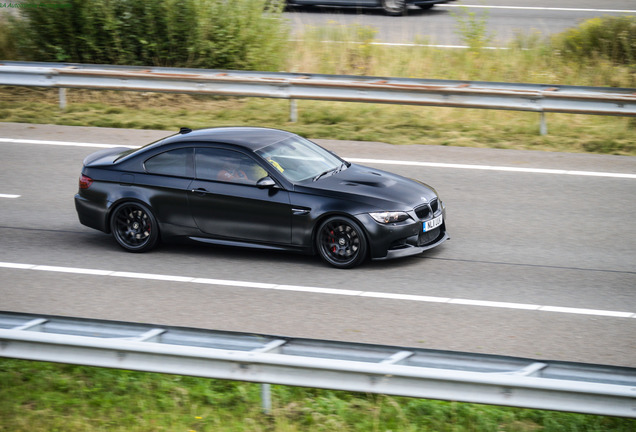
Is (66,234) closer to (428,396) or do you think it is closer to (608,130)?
(428,396)

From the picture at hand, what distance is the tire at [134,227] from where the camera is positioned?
31.0 feet

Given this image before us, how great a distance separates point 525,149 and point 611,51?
5.66 m

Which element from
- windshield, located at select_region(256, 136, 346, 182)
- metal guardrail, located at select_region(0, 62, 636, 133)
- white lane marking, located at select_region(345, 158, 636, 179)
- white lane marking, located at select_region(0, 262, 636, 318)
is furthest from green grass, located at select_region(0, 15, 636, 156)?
white lane marking, located at select_region(0, 262, 636, 318)

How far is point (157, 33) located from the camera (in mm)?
17797

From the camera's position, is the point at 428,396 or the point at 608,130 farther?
the point at 608,130

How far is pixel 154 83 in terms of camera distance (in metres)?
15.6

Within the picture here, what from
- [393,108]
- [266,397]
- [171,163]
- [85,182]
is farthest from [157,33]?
[266,397]

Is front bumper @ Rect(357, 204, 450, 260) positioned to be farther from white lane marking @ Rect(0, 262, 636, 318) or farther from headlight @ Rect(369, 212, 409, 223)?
white lane marking @ Rect(0, 262, 636, 318)

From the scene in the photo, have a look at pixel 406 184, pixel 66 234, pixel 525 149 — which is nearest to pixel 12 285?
pixel 66 234

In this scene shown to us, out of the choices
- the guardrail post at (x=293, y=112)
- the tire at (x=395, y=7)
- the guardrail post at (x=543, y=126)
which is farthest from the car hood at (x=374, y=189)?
the tire at (x=395, y=7)

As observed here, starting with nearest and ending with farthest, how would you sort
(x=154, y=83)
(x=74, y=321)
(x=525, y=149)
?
(x=74, y=321) < (x=525, y=149) < (x=154, y=83)

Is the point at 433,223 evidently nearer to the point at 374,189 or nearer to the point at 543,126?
the point at 374,189

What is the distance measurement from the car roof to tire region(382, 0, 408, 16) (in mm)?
14918

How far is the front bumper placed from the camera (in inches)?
340
